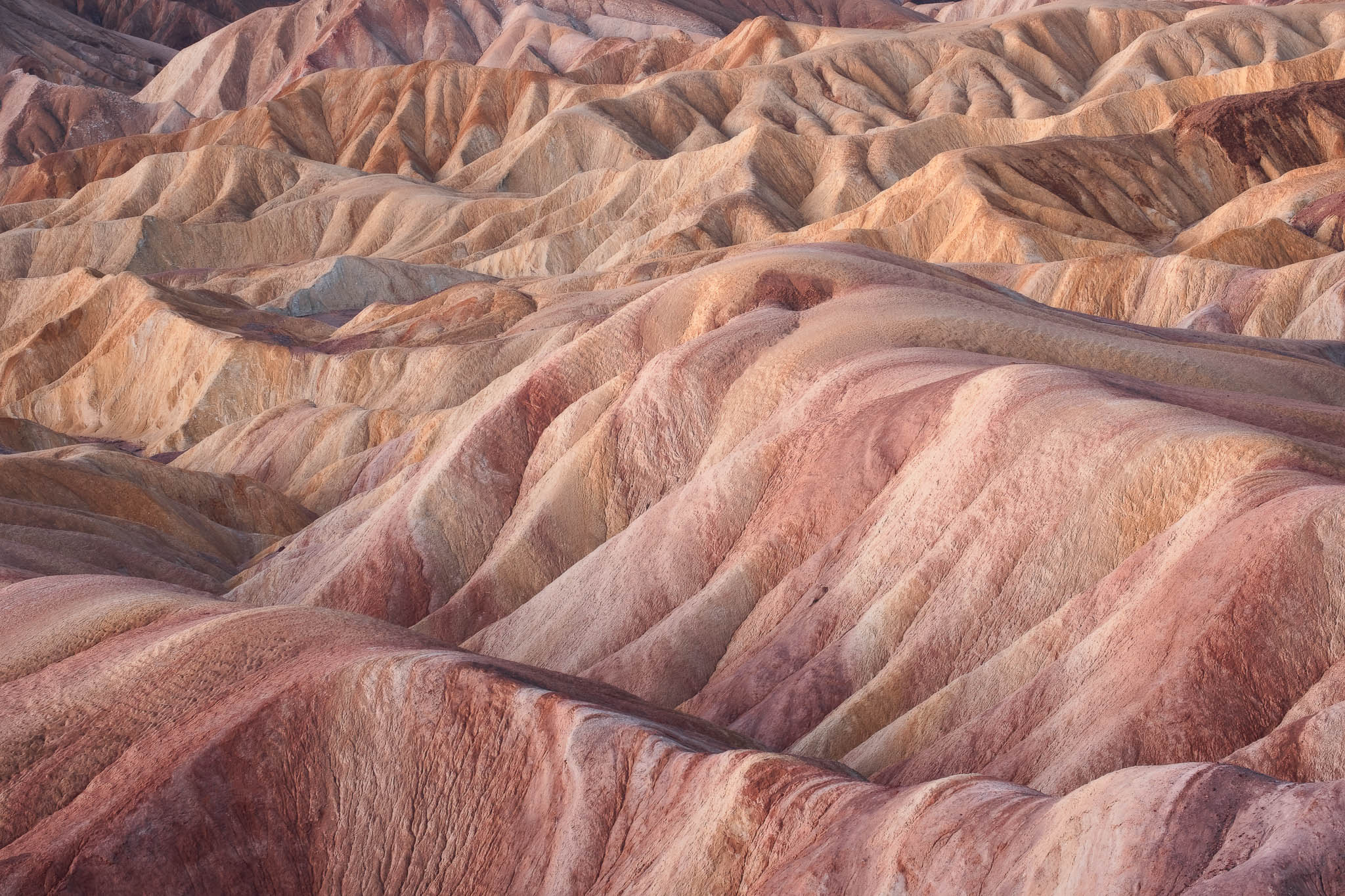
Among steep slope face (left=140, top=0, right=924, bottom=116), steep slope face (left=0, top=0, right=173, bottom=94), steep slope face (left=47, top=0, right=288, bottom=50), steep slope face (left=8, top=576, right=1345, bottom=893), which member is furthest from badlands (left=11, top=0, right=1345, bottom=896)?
steep slope face (left=47, top=0, right=288, bottom=50)

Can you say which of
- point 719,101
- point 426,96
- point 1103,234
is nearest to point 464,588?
point 1103,234

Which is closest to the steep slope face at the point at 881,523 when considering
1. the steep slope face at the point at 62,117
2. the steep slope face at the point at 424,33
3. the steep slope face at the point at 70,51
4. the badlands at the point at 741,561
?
the badlands at the point at 741,561

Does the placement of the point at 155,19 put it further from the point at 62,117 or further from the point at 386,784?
the point at 386,784

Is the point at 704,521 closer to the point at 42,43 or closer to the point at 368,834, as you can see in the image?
the point at 368,834

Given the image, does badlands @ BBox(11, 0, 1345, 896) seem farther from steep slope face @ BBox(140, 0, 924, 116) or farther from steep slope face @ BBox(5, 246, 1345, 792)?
steep slope face @ BBox(140, 0, 924, 116)

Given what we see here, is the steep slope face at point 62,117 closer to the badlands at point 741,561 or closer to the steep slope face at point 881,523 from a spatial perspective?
the badlands at point 741,561
